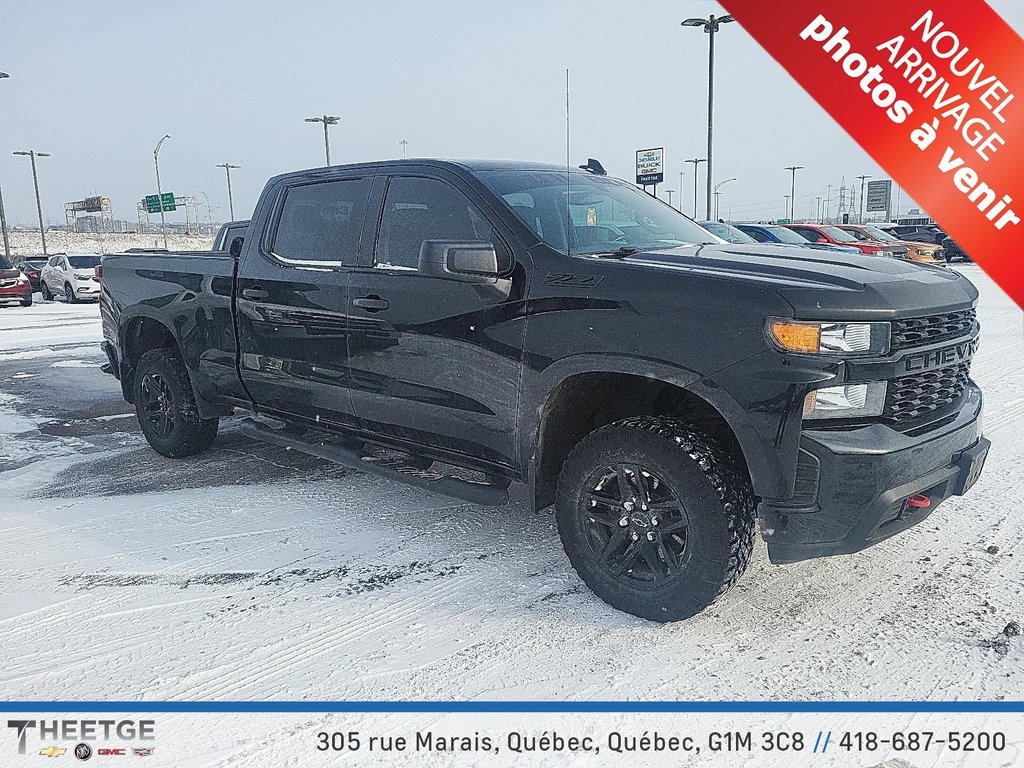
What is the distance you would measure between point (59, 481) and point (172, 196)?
Result: 68.3 metres

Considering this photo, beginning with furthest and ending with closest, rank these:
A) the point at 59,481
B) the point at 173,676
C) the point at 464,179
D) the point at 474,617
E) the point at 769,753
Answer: the point at 59,481 → the point at 464,179 → the point at 474,617 → the point at 173,676 → the point at 769,753

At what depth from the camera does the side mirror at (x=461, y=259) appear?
3486 mm

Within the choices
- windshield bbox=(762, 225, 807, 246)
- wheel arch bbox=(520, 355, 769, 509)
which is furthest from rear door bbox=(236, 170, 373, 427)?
windshield bbox=(762, 225, 807, 246)

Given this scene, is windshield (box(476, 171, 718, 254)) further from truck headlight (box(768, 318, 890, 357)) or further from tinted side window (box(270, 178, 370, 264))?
truck headlight (box(768, 318, 890, 357))

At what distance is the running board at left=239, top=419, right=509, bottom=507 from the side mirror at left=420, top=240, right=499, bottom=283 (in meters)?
0.96

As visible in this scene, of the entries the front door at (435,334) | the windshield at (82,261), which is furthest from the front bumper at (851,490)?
the windshield at (82,261)

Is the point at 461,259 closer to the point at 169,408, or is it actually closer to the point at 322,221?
the point at 322,221

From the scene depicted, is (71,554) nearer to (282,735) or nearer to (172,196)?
(282,735)

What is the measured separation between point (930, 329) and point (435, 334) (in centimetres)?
207

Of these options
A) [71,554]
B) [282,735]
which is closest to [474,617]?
[282,735]

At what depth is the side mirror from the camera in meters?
3.49

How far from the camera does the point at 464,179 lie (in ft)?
12.8

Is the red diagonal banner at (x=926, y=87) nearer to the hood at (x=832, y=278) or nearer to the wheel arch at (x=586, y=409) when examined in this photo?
the hood at (x=832, y=278)

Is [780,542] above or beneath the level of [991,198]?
beneath
